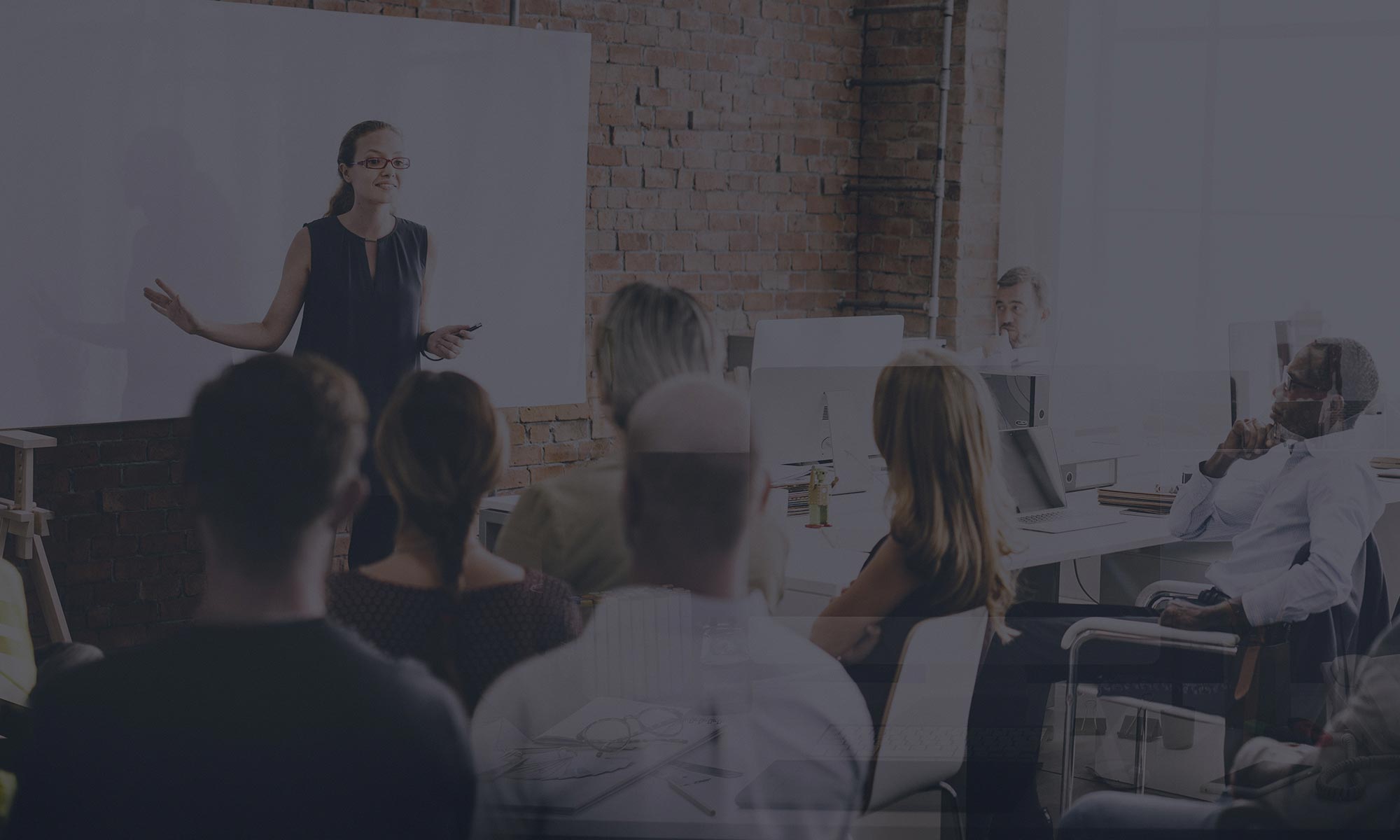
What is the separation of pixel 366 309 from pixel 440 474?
373 millimetres

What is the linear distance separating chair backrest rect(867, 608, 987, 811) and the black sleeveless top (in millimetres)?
705

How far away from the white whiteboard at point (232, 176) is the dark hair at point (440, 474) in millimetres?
662

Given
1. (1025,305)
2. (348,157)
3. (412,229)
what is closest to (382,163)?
(348,157)

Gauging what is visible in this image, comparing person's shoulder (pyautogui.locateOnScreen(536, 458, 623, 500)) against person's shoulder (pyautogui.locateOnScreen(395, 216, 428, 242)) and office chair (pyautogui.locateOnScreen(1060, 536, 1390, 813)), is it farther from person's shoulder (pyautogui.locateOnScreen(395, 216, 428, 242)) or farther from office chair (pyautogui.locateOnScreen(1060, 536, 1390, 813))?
person's shoulder (pyautogui.locateOnScreen(395, 216, 428, 242))

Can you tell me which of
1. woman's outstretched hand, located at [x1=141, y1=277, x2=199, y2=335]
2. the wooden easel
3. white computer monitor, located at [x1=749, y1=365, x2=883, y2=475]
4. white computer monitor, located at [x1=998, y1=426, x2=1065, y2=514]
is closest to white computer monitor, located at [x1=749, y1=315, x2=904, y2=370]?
white computer monitor, located at [x1=749, y1=365, x2=883, y2=475]

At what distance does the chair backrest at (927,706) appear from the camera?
1.72m

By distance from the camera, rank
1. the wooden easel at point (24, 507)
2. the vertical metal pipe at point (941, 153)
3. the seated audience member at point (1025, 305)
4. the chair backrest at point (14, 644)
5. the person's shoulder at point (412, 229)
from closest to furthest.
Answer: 1. the chair backrest at point (14, 644)
2. the person's shoulder at point (412, 229)
3. the wooden easel at point (24, 507)
4. the seated audience member at point (1025, 305)
5. the vertical metal pipe at point (941, 153)

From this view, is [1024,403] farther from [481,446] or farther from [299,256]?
[299,256]

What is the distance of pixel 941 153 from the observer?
15.2ft

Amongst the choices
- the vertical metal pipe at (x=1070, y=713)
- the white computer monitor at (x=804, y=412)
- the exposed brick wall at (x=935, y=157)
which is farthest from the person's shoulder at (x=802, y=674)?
the exposed brick wall at (x=935, y=157)

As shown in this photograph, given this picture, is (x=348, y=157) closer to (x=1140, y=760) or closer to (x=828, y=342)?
(x=828, y=342)

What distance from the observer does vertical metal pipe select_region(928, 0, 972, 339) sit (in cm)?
457

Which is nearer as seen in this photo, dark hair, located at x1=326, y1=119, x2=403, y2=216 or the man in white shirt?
the man in white shirt

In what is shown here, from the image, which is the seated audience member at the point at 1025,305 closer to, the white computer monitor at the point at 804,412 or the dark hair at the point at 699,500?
the white computer monitor at the point at 804,412
